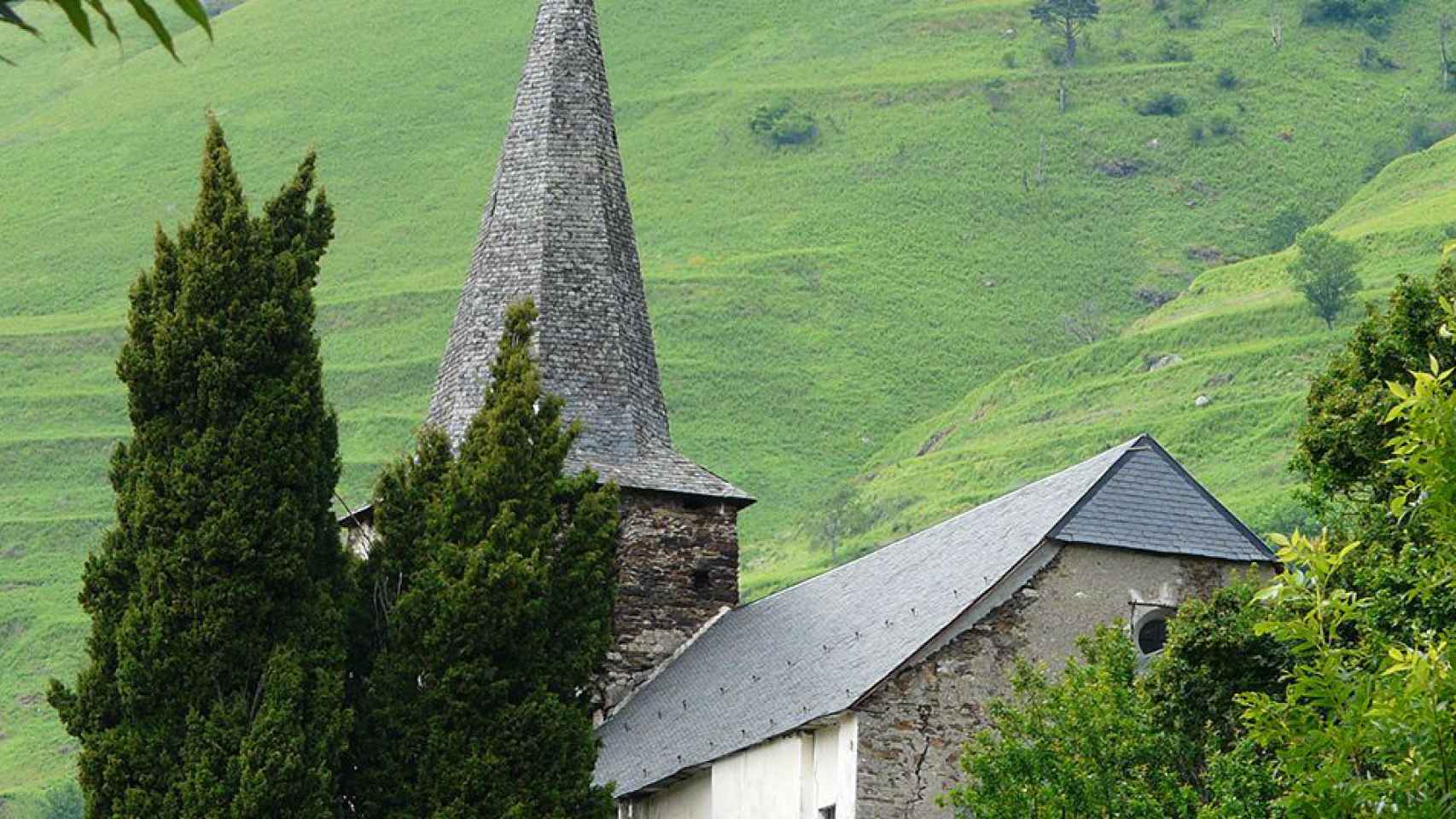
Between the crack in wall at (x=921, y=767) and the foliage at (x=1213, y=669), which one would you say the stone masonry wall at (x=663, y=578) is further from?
the foliage at (x=1213, y=669)

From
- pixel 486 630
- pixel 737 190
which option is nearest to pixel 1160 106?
pixel 737 190

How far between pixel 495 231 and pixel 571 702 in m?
15.7

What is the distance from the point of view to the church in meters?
25.2

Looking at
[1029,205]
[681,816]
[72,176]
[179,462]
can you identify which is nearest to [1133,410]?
[1029,205]

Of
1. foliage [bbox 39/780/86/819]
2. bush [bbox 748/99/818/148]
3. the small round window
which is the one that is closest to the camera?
the small round window

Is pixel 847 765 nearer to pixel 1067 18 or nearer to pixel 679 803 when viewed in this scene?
pixel 679 803

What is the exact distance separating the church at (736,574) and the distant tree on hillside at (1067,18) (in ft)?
420

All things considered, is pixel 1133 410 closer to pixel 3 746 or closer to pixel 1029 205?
pixel 1029 205

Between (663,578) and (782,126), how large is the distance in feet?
398

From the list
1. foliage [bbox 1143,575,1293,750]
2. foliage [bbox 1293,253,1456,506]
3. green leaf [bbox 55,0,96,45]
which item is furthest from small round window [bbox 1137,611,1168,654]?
green leaf [bbox 55,0,96,45]

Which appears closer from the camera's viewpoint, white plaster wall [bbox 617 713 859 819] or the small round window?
white plaster wall [bbox 617 713 859 819]

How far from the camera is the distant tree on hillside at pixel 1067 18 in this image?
164m

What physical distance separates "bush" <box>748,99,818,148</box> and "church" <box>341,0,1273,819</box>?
11558 centimetres

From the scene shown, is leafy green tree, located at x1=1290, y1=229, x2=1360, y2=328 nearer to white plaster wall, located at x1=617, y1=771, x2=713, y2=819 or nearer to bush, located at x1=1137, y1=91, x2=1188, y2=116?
bush, located at x1=1137, y1=91, x2=1188, y2=116
